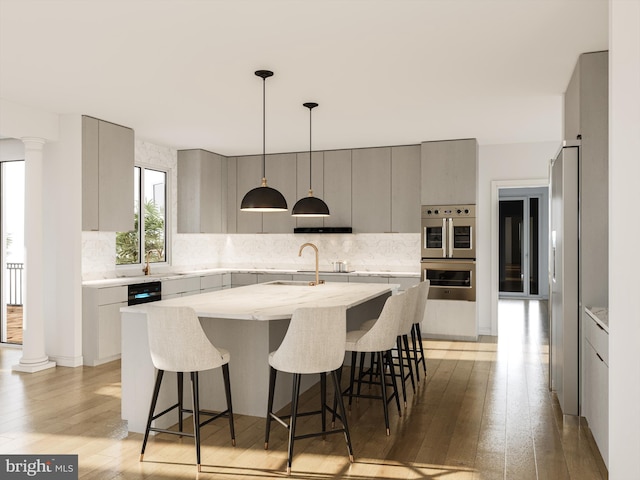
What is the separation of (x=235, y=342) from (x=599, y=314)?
255 centimetres

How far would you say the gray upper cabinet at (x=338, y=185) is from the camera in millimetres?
7699

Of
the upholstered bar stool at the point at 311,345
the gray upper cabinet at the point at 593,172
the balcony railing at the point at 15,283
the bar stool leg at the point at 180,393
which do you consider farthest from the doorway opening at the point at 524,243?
the bar stool leg at the point at 180,393

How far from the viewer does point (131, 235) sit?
277 inches

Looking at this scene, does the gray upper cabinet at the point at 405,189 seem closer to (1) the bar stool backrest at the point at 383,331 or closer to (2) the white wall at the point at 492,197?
(2) the white wall at the point at 492,197

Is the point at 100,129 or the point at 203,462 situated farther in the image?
the point at 100,129

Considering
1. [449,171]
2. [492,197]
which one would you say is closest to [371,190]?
[449,171]

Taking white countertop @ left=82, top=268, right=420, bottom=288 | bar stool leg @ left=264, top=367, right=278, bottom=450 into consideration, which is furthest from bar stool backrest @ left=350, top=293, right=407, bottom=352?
white countertop @ left=82, top=268, right=420, bottom=288

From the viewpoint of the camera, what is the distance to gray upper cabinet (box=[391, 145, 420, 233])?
24.1 feet

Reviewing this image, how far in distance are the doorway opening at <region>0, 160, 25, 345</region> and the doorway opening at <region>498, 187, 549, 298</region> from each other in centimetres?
953

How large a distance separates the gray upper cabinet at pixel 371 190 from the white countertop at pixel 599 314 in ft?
13.3

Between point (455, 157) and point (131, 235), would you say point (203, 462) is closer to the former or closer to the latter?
point (131, 235)

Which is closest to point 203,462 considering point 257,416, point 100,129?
point 257,416

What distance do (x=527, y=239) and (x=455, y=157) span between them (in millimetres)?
5916

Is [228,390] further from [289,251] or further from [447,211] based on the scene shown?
[289,251]
